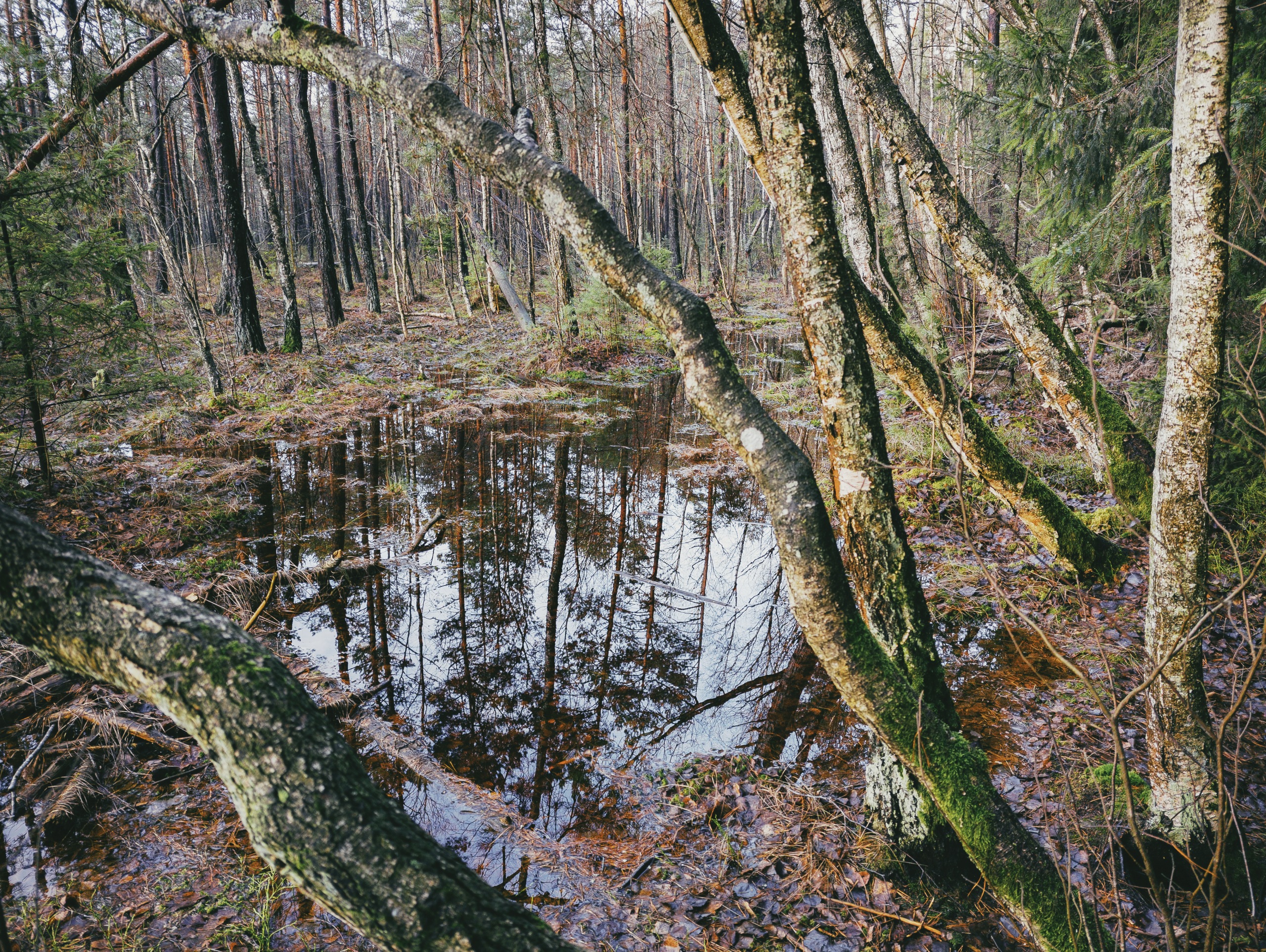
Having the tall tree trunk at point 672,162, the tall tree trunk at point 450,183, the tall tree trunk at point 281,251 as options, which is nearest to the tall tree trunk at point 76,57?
the tall tree trunk at point 672,162

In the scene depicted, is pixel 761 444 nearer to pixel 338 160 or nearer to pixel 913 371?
pixel 913 371

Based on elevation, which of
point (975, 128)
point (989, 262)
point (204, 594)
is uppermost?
point (975, 128)

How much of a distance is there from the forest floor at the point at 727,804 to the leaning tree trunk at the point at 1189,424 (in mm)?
228

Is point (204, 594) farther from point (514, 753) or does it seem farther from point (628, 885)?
point (628, 885)

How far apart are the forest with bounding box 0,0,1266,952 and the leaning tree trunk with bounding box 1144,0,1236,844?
17mm

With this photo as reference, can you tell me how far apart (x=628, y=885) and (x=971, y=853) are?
1.61 meters

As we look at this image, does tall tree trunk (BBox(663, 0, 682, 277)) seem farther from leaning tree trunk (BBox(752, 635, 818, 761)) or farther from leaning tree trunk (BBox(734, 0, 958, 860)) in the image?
leaning tree trunk (BBox(752, 635, 818, 761))

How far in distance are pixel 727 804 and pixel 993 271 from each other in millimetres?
4458

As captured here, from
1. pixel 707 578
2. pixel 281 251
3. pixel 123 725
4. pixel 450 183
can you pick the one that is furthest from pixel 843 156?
pixel 450 183

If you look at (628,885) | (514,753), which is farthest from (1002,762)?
(514,753)

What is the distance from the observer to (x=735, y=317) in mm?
21172

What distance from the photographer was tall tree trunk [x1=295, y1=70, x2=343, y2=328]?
658 inches

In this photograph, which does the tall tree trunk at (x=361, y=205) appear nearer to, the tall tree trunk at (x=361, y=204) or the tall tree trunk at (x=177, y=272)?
the tall tree trunk at (x=361, y=204)

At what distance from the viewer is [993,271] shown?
16.5 feet
